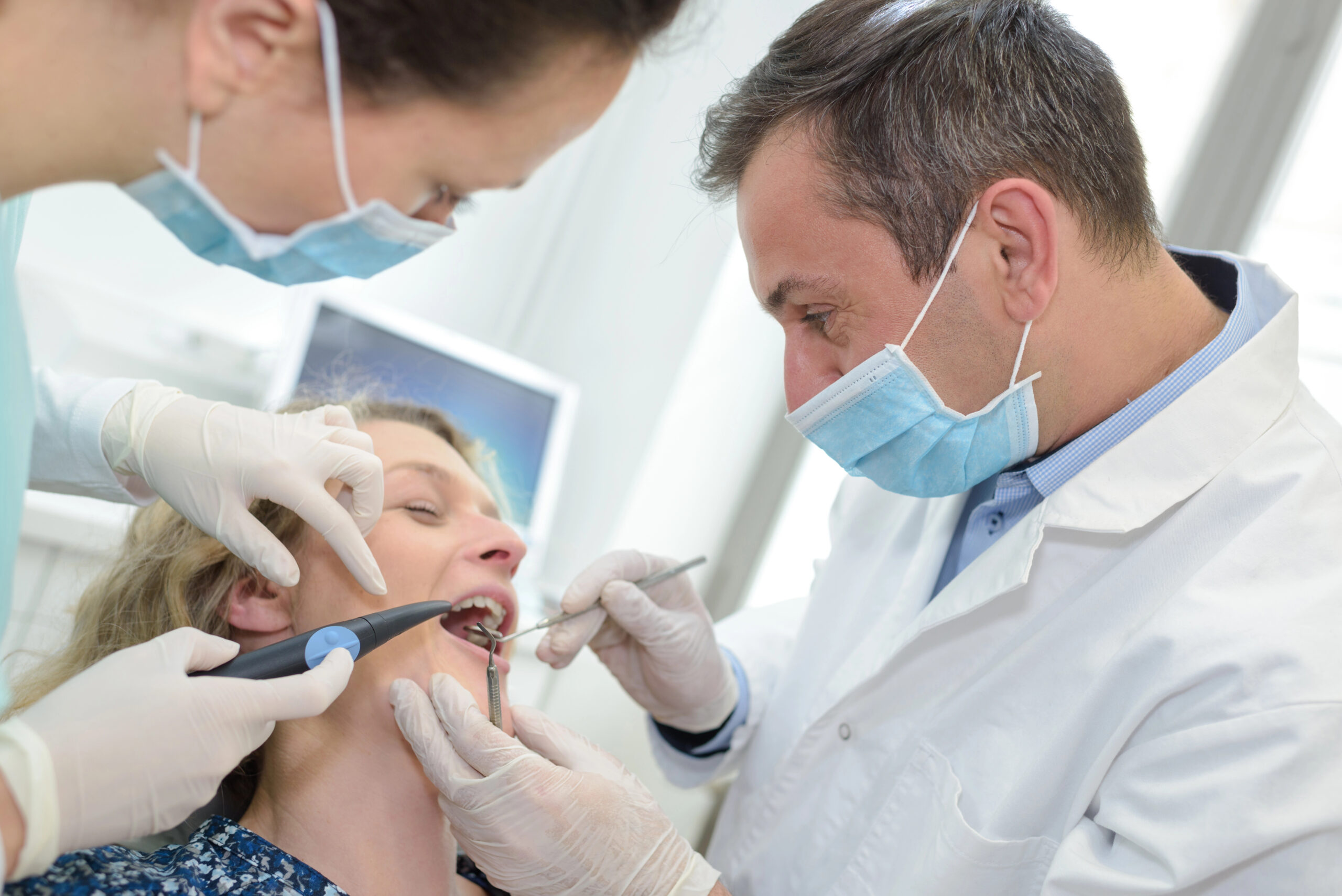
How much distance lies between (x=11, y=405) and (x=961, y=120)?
1.19m

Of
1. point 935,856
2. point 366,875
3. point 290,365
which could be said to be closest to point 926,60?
point 935,856

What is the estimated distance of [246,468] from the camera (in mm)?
1131

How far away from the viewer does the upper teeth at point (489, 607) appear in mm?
1357

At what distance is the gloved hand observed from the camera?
1.55 metres

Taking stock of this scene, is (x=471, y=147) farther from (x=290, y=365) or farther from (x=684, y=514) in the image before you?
(x=684, y=514)

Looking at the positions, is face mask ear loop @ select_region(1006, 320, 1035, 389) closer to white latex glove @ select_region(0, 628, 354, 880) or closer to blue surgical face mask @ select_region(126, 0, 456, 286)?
blue surgical face mask @ select_region(126, 0, 456, 286)

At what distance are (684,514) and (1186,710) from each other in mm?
1808

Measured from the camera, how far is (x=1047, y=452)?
1457 millimetres

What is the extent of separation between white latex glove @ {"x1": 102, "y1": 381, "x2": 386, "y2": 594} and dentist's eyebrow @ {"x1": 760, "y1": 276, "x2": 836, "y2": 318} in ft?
1.95

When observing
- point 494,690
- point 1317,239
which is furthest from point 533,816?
point 1317,239

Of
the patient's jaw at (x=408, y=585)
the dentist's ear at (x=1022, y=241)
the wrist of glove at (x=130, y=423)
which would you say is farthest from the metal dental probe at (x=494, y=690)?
the dentist's ear at (x=1022, y=241)

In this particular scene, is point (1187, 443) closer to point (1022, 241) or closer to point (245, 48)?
point (1022, 241)

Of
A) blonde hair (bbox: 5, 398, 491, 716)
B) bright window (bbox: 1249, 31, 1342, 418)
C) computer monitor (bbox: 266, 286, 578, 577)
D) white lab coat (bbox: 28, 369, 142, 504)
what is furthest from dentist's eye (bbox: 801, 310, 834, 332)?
bright window (bbox: 1249, 31, 1342, 418)

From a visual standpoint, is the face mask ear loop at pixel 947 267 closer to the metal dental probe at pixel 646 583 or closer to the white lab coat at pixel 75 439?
the metal dental probe at pixel 646 583
